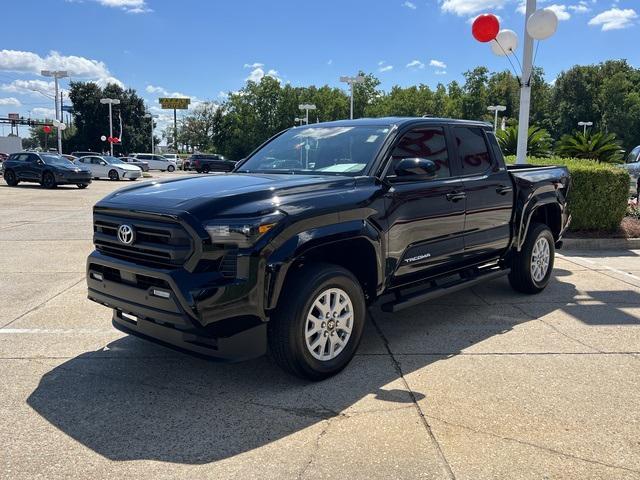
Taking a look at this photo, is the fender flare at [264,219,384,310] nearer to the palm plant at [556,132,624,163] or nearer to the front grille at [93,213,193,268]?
the front grille at [93,213,193,268]

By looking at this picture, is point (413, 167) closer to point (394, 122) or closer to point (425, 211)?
point (425, 211)

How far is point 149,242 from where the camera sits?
3705 millimetres

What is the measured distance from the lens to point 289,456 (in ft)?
10.0

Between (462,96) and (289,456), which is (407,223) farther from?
(462,96)

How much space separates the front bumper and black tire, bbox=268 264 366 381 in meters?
0.13

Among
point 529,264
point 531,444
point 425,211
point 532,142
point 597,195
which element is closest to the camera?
point 531,444

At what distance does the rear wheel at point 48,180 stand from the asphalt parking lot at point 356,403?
815 inches

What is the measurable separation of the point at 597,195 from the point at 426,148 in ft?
21.1

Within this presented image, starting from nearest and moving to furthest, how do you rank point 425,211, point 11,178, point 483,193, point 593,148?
point 425,211 → point 483,193 → point 593,148 → point 11,178

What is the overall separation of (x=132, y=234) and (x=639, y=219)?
11.0 m

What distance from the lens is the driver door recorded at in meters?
4.46

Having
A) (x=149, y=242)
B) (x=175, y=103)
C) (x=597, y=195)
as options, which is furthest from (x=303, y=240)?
(x=175, y=103)

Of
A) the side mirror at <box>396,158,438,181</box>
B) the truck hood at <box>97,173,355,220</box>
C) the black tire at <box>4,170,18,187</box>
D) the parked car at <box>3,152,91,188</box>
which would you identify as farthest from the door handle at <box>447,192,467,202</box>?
the black tire at <box>4,170,18,187</box>

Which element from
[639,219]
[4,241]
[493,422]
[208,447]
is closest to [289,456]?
[208,447]
